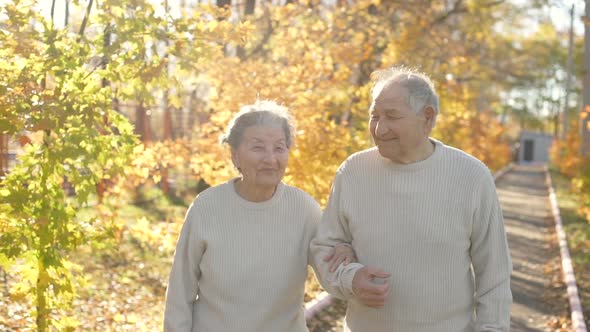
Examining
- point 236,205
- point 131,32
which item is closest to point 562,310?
point 131,32

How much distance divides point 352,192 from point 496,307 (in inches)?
27.9

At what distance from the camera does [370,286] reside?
293 centimetres

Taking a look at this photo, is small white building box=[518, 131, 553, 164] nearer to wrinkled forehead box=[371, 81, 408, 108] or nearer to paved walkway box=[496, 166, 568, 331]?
paved walkway box=[496, 166, 568, 331]

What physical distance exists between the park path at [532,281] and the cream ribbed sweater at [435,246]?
4.41 m

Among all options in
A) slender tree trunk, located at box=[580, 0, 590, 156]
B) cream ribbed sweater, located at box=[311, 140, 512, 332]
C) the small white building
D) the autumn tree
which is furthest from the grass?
the small white building

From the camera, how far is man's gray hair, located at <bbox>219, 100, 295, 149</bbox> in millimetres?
3211

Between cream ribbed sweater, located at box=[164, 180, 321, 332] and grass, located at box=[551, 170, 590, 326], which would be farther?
grass, located at box=[551, 170, 590, 326]

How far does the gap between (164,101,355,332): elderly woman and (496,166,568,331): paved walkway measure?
5.52 metres

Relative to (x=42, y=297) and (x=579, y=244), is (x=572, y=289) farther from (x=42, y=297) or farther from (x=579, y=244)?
(x=42, y=297)

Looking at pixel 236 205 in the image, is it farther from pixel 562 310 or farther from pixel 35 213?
pixel 562 310

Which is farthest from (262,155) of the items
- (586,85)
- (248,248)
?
(586,85)

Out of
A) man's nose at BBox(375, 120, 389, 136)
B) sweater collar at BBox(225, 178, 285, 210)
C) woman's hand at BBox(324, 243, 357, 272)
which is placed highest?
man's nose at BBox(375, 120, 389, 136)

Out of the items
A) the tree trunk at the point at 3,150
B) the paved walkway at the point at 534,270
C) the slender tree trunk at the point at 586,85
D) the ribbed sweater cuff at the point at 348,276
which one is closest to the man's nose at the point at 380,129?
the ribbed sweater cuff at the point at 348,276

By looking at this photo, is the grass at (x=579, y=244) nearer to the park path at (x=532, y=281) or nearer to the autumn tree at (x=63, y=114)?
the park path at (x=532, y=281)
